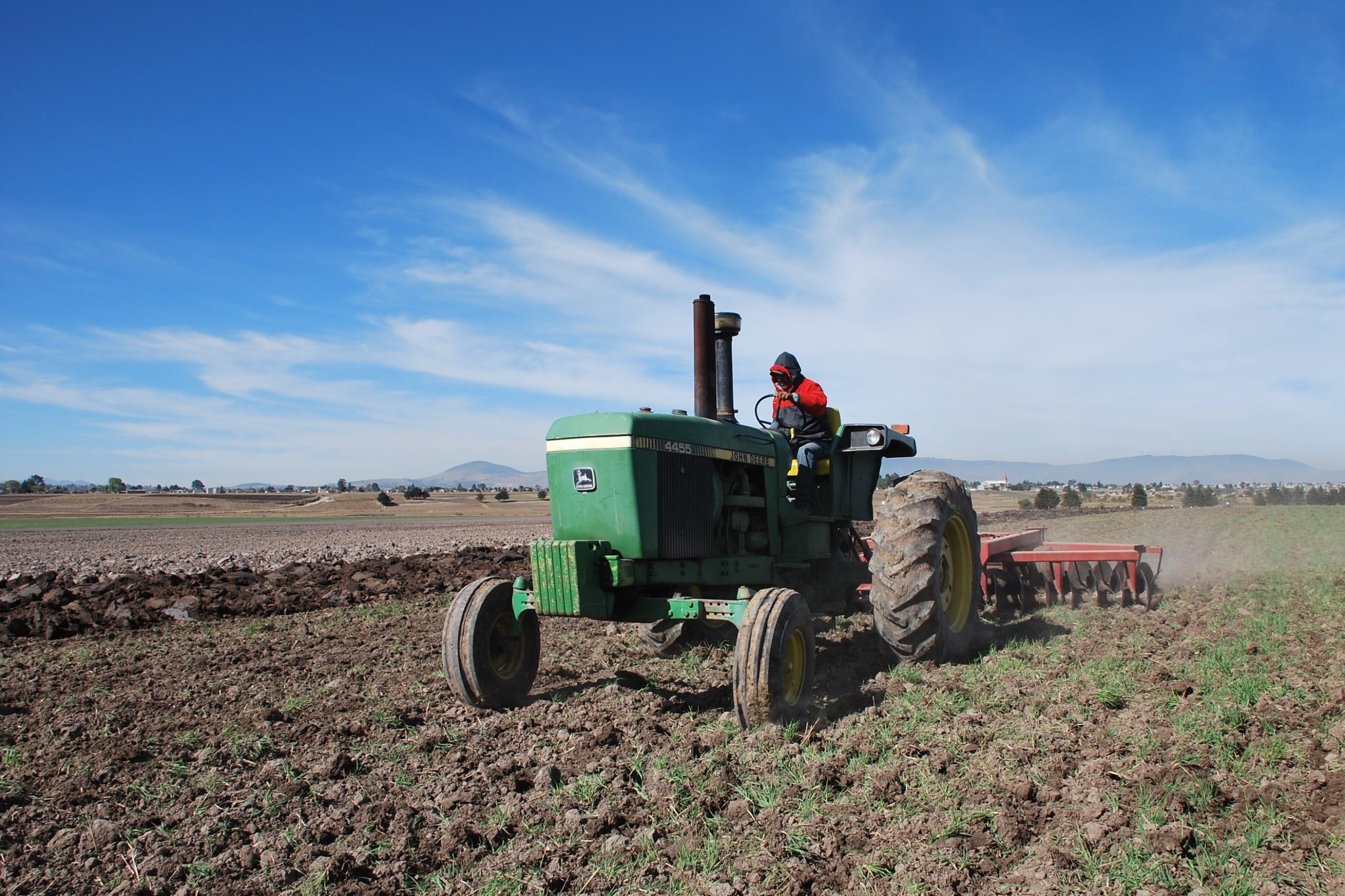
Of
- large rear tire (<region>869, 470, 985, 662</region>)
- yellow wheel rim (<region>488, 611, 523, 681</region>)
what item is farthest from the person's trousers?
yellow wheel rim (<region>488, 611, 523, 681</region>)

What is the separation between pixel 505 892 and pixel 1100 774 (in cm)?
257

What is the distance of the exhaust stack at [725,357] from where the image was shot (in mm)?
6875

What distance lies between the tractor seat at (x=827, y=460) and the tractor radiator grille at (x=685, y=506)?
136 cm

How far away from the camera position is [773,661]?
16.2 ft

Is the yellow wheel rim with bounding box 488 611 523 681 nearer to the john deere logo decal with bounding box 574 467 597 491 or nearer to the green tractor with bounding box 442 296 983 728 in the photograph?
the green tractor with bounding box 442 296 983 728

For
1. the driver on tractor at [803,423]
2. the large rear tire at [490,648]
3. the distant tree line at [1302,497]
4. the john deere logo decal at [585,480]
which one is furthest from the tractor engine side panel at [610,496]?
the distant tree line at [1302,497]

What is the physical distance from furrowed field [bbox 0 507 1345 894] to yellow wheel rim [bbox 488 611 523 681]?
32 centimetres

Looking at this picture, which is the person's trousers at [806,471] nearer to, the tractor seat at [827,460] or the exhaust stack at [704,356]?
the tractor seat at [827,460]

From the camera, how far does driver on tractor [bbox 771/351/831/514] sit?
24.2 feet

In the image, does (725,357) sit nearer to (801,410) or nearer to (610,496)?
(801,410)

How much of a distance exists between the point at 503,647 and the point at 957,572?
151 inches

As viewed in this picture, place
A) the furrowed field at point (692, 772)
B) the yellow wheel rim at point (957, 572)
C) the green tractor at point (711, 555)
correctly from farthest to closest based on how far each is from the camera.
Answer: the yellow wheel rim at point (957, 572)
the green tractor at point (711, 555)
the furrowed field at point (692, 772)

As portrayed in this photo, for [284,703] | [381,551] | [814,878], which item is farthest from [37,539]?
[814,878]

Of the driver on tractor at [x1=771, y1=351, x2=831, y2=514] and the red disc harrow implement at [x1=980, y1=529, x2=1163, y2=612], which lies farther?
the red disc harrow implement at [x1=980, y1=529, x2=1163, y2=612]
